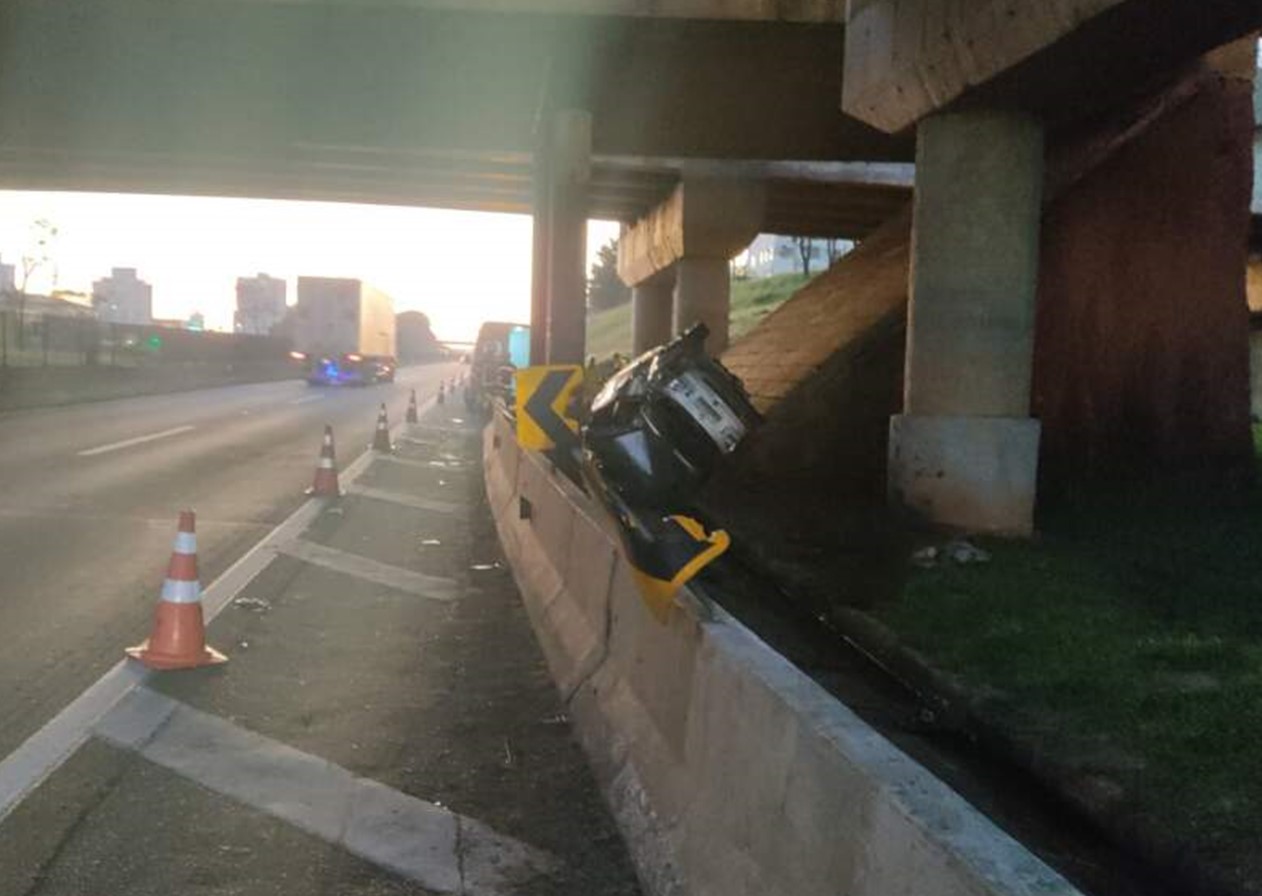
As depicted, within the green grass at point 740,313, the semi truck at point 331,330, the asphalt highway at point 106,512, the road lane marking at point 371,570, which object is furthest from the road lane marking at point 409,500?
the semi truck at point 331,330

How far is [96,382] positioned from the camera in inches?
1422

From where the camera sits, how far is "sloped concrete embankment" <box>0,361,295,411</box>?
29953 mm

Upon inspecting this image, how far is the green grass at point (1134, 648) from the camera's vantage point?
554 centimetres

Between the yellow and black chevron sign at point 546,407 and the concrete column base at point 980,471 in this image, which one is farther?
the concrete column base at point 980,471

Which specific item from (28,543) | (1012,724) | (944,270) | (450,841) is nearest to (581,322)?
(944,270)

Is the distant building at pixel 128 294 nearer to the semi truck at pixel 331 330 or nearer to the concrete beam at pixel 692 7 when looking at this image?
the semi truck at pixel 331 330

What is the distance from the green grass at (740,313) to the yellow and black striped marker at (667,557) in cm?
4146

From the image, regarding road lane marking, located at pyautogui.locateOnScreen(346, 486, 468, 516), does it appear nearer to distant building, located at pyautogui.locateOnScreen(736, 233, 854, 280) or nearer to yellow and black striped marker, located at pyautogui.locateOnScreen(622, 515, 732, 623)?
yellow and black striped marker, located at pyautogui.locateOnScreen(622, 515, 732, 623)

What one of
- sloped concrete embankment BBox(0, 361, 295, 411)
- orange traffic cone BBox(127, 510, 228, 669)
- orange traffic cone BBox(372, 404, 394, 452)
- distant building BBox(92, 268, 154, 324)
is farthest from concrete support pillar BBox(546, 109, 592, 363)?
distant building BBox(92, 268, 154, 324)

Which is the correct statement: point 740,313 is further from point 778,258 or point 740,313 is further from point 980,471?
point 778,258

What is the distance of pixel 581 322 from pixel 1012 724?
12.1m

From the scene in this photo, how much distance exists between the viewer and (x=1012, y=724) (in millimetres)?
6578

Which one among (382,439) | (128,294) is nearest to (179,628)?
(382,439)

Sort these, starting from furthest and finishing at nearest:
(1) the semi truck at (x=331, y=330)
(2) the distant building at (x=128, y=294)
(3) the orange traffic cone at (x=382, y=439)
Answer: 1. (2) the distant building at (x=128, y=294)
2. (1) the semi truck at (x=331, y=330)
3. (3) the orange traffic cone at (x=382, y=439)
